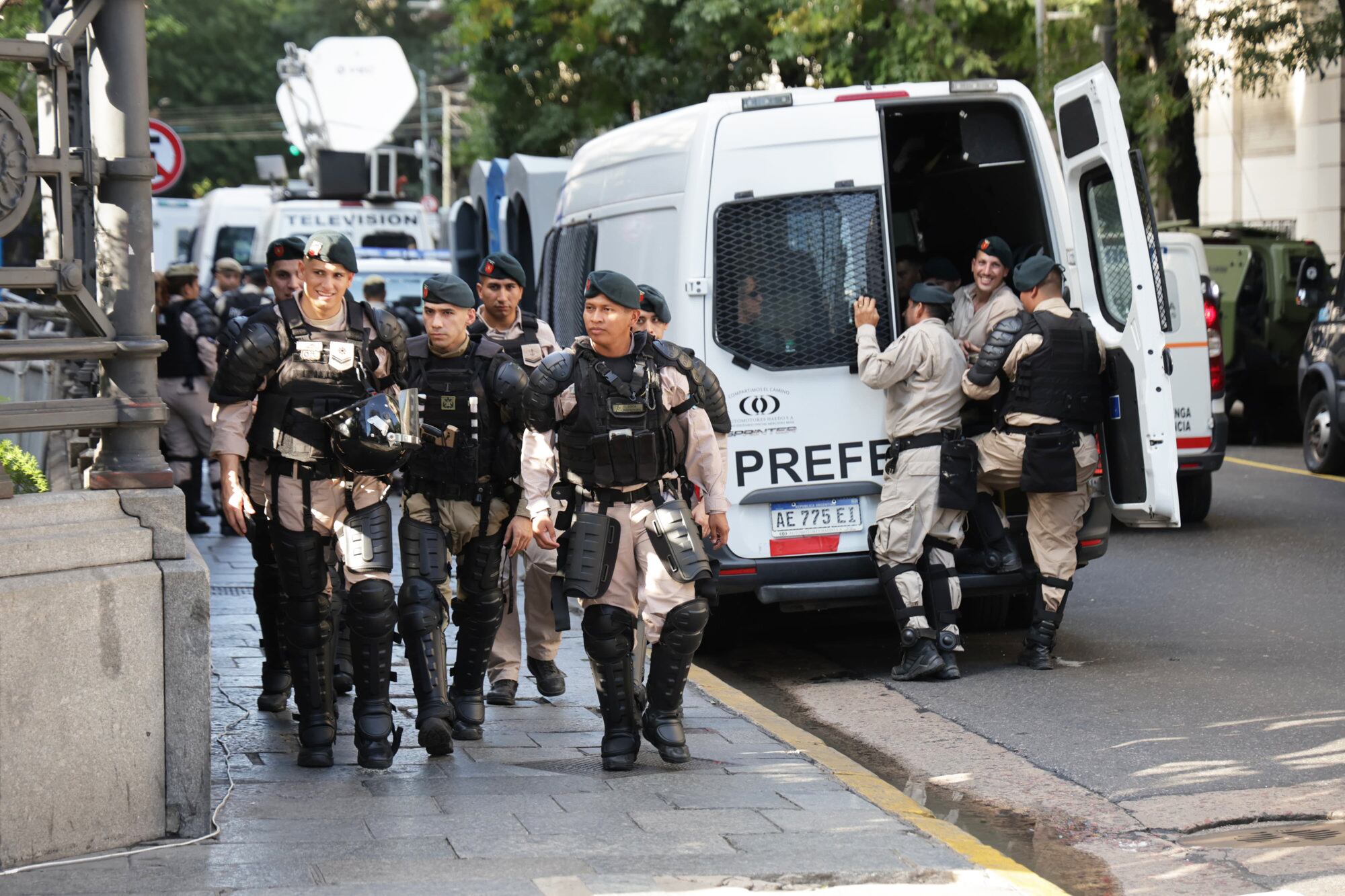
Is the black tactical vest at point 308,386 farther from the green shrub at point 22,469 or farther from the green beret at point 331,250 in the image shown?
the green shrub at point 22,469

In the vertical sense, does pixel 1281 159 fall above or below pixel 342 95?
below

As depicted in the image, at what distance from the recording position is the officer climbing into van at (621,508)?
621cm

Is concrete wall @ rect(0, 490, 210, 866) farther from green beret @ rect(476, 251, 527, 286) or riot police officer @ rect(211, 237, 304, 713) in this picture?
green beret @ rect(476, 251, 527, 286)

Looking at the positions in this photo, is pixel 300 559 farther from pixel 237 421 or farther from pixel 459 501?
pixel 459 501

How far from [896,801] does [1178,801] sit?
35.2 inches

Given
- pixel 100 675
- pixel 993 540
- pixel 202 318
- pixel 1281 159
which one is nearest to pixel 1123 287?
pixel 993 540

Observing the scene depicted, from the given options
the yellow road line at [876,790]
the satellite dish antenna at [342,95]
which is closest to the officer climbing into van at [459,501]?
the yellow road line at [876,790]

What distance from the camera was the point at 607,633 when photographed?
6.21 metres

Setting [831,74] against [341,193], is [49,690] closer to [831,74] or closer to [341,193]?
[341,193]

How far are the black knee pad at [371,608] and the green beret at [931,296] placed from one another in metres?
2.87

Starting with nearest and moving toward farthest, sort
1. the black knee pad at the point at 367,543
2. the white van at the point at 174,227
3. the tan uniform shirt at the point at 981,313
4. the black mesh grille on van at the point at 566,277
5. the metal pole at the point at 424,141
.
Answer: the black knee pad at the point at 367,543
the tan uniform shirt at the point at 981,313
the black mesh grille on van at the point at 566,277
the white van at the point at 174,227
the metal pole at the point at 424,141

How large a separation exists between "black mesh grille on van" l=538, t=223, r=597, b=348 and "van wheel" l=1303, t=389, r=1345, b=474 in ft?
23.6

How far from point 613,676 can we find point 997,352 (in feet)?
8.50

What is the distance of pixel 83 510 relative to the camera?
511 cm
